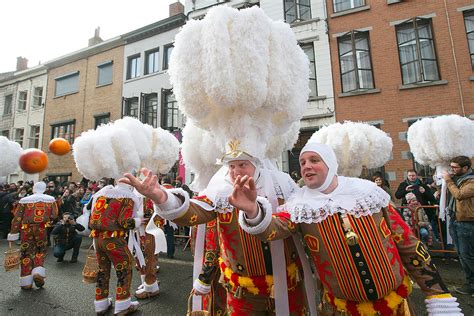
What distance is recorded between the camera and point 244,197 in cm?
159

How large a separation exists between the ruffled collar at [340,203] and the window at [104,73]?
18103 mm

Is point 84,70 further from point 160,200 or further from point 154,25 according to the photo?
point 160,200

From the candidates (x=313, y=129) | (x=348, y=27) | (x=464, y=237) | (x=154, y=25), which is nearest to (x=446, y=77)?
(x=348, y=27)

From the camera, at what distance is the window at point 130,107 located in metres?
16.3

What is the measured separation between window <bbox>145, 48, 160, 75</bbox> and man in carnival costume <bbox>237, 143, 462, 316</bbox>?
1597 centimetres

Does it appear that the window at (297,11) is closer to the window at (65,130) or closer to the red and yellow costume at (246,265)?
the red and yellow costume at (246,265)

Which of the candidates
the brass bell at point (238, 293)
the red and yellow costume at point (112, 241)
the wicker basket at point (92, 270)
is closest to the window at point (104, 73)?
the red and yellow costume at point (112, 241)

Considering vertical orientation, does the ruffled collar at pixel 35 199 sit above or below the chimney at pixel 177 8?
below

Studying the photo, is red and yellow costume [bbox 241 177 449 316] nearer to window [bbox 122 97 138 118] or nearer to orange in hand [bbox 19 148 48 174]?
orange in hand [bbox 19 148 48 174]

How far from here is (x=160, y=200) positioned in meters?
1.69

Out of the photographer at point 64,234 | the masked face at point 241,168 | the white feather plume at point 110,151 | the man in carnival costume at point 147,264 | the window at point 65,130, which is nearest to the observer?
the masked face at point 241,168

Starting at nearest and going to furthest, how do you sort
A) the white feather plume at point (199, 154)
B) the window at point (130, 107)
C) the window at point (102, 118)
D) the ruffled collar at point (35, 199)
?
1. the white feather plume at point (199, 154)
2. the ruffled collar at point (35, 199)
3. the window at point (130, 107)
4. the window at point (102, 118)

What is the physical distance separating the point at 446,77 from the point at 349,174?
27.3 ft

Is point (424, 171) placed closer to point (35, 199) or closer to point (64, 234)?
point (64, 234)
